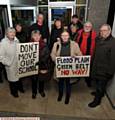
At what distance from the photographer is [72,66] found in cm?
354

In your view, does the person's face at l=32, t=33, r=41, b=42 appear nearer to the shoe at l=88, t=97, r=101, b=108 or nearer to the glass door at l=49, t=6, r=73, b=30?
the shoe at l=88, t=97, r=101, b=108

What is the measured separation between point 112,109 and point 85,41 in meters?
1.49

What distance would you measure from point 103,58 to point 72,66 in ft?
1.95

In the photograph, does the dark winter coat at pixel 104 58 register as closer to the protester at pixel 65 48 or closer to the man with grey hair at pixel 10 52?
the protester at pixel 65 48

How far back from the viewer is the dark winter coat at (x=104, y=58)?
3.24 meters

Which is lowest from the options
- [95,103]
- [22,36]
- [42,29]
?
[95,103]

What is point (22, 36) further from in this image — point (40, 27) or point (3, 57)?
point (3, 57)

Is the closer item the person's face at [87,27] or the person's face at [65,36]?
the person's face at [65,36]

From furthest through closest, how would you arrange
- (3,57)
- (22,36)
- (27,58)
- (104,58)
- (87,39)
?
(22,36) → (87,39) → (27,58) → (3,57) → (104,58)

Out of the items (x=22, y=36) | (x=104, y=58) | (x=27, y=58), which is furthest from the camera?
(x=22, y=36)

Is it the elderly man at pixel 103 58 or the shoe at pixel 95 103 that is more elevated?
the elderly man at pixel 103 58

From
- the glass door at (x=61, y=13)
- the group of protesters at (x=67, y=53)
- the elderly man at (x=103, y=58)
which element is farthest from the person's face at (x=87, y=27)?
the glass door at (x=61, y=13)

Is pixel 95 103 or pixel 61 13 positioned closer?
pixel 95 103

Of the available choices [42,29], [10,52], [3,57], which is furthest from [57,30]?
[3,57]
